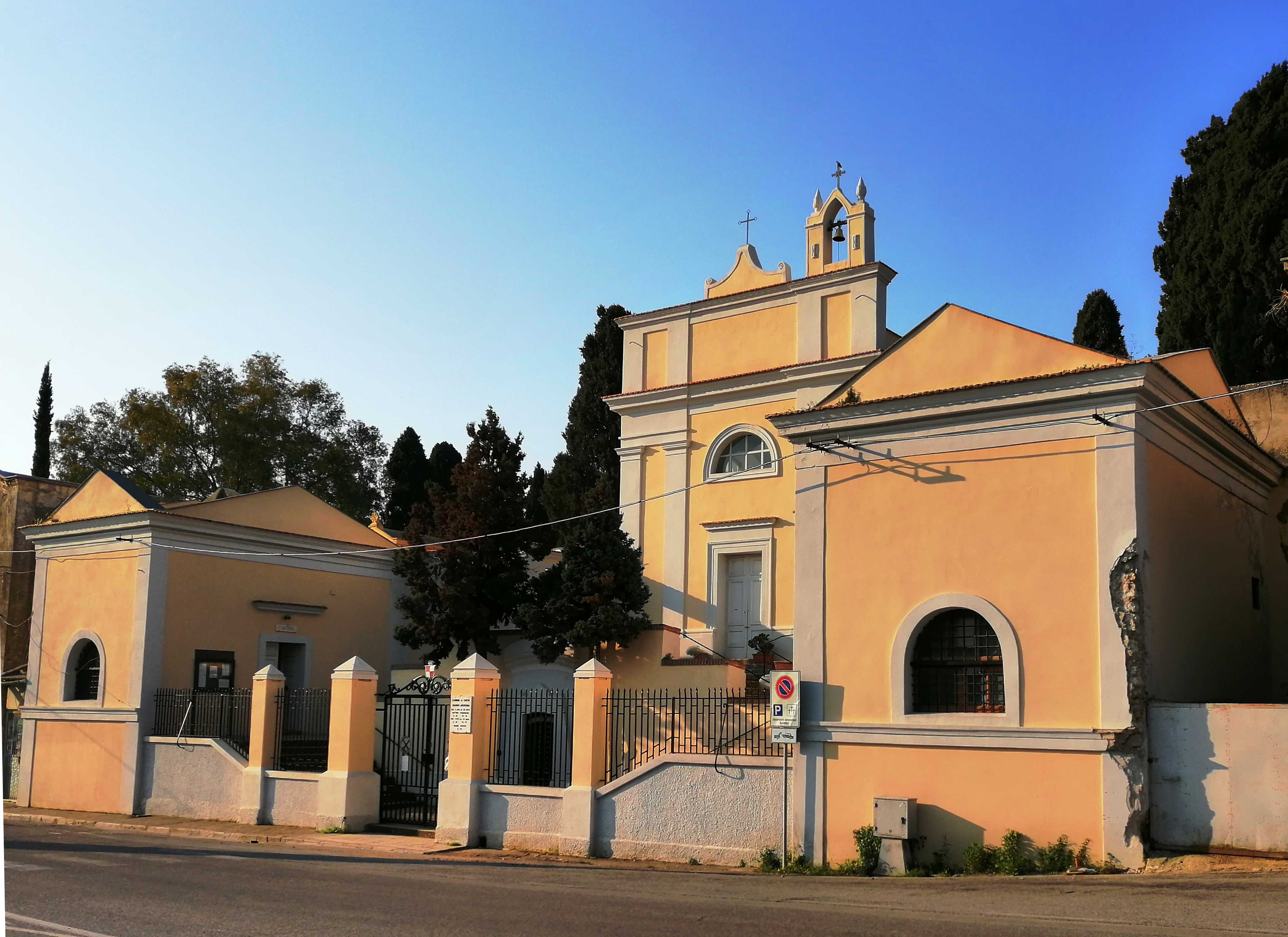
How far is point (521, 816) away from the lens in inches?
627

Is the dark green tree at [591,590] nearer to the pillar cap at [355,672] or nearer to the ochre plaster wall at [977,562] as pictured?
the pillar cap at [355,672]

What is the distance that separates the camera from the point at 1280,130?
25.5 meters

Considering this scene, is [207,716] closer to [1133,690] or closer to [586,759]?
[586,759]

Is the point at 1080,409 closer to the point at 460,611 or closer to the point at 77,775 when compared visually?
the point at 460,611

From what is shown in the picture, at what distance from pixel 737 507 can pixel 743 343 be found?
3.79m

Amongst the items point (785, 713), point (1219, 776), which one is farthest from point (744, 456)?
point (1219, 776)

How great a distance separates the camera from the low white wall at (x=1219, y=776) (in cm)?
1137

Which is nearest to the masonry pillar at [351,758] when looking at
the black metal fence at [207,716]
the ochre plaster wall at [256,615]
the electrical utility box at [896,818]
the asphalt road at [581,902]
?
the black metal fence at [207,716]

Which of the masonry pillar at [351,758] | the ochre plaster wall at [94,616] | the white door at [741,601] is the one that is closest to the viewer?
the masonry pillar at [351,758]

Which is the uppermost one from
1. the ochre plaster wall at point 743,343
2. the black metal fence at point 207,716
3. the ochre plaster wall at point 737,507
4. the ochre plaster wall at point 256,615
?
the ochre plaster wall at point 743,343

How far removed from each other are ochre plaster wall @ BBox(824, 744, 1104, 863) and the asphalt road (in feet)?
2.45

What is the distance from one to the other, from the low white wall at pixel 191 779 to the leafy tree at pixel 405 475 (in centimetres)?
2418

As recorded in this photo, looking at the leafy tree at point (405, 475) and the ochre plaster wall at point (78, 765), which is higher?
the leafy tree at point (405, 475)

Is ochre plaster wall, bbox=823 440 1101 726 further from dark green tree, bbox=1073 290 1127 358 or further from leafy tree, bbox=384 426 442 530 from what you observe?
leafy tree, bbox=384 426 442 530
